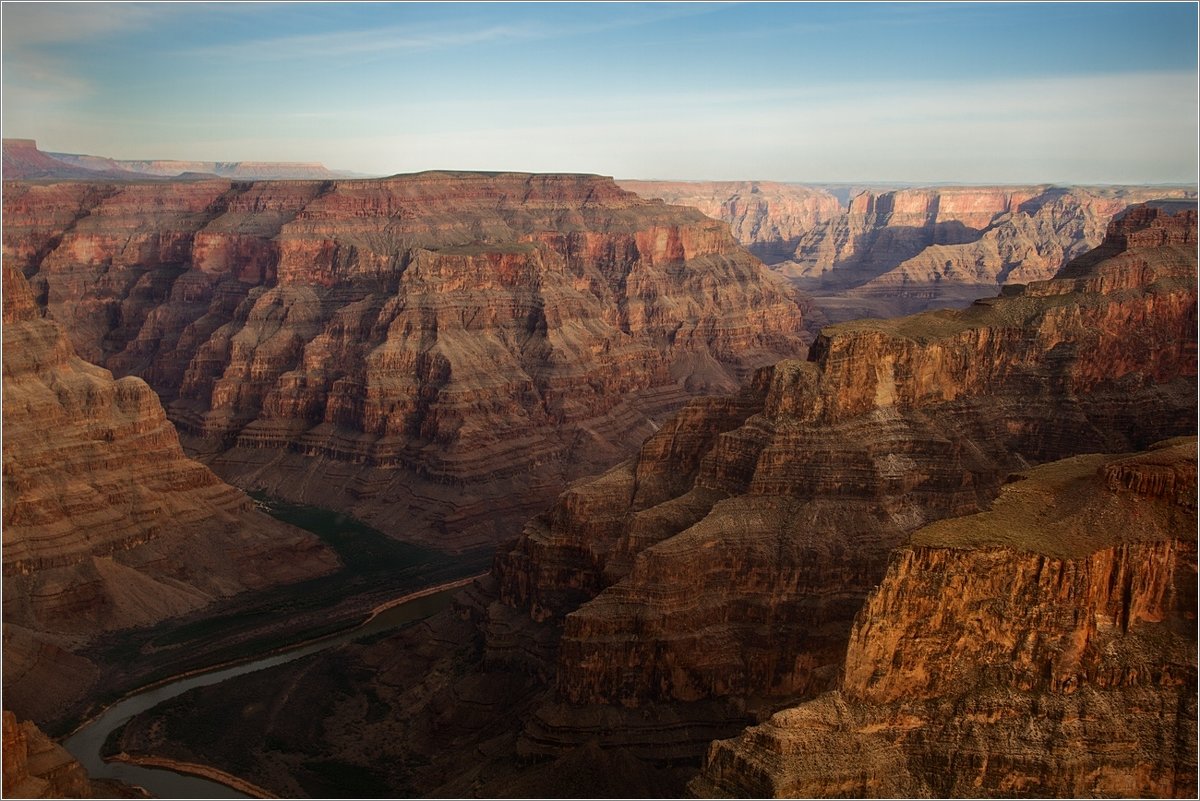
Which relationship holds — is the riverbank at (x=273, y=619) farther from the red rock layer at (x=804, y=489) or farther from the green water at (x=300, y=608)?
the red rock layer at (x=804, y=489)

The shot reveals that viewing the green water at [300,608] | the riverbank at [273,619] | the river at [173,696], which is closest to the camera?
the river at [173,696]

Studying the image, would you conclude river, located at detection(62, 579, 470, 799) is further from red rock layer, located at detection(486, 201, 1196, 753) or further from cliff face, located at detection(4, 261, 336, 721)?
red rock layer, located at detection(486, 201, 1196, 753)

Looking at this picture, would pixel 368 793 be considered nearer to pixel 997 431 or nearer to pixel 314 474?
pixel 997 431

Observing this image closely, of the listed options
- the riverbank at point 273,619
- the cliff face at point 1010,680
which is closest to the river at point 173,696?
the riverbank at point 273,619

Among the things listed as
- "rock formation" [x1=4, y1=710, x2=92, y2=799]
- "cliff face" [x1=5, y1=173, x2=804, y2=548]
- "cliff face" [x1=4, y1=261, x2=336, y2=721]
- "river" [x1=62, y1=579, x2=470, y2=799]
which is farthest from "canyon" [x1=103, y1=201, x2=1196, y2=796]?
"cliff face" [x1=5, y1=173, x2=804, y2=548]

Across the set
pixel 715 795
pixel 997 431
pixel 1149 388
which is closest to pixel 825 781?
pixel 715 795

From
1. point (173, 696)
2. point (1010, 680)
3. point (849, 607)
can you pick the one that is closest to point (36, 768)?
point (173, 696)

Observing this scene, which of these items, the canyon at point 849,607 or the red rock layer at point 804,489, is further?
the red rock layer at point 804,489

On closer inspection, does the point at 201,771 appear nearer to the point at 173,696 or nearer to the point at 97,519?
the point at 173,696
